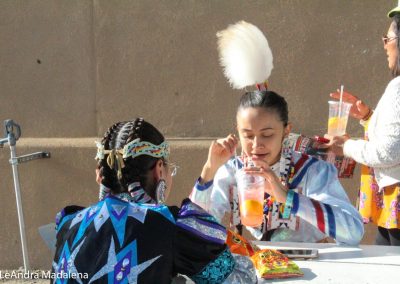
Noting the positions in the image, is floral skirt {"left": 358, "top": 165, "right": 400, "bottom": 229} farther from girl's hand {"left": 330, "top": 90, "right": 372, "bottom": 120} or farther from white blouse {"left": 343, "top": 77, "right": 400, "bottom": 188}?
girl's hand {"left": 330, "top": 90, "right": 372, "bottom": 120}

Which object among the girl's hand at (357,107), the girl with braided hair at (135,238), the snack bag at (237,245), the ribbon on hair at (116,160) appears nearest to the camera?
the girl with braided hair at (135,238)

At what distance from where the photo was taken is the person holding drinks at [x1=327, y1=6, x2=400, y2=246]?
261 centimetres

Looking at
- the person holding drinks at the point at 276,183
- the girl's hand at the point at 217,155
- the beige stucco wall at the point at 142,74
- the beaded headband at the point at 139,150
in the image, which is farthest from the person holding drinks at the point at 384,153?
the beaded headband at the point at 139,150

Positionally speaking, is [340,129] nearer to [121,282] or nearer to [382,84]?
[382,84]

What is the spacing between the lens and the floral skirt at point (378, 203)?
284cm

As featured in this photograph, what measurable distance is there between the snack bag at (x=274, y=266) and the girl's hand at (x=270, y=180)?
1.28 ft

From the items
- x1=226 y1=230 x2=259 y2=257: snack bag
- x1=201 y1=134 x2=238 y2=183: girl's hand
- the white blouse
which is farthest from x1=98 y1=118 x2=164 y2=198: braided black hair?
the white blouse

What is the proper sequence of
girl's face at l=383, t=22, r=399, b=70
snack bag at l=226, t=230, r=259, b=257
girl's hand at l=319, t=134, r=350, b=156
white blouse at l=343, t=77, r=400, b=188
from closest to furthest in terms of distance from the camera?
1. snack bag at l=226, t=230, r=259, b=257
2. white blouse at l=343, t=77, r=400, b=188
3. girl's face at l=383, t=22, r=399, b=70
4. girl's hand at l=319, t=134, r=350, b=156

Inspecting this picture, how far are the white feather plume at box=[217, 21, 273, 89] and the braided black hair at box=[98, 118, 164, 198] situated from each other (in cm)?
82

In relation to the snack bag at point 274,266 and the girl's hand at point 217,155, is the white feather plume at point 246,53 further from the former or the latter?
the snack bag at point 274,266

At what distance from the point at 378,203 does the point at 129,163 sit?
69.1 inches

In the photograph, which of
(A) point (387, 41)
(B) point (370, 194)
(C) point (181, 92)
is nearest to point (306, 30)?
(C) point (181, 92)

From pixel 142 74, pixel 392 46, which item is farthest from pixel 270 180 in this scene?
pixel 142 74

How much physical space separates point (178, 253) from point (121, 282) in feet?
0.65
